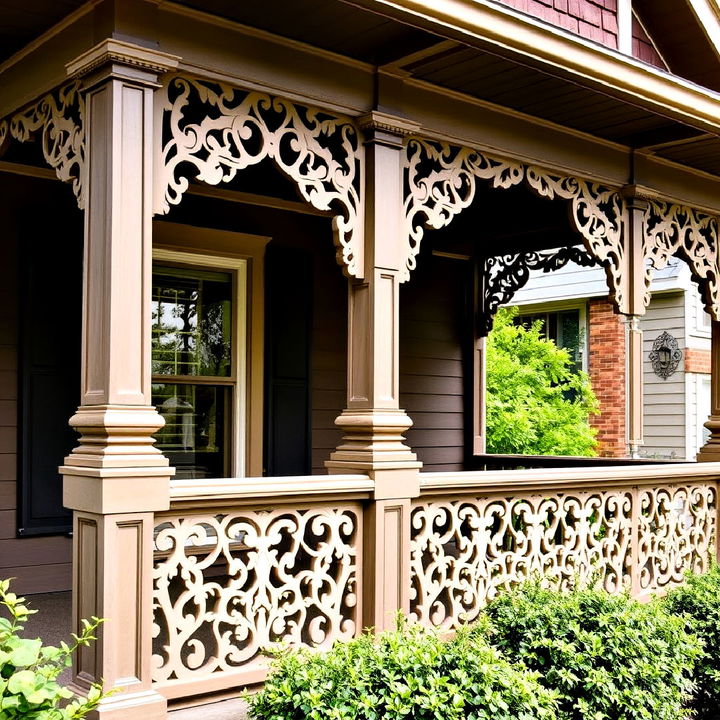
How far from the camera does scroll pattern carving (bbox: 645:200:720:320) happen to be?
734 centimetres

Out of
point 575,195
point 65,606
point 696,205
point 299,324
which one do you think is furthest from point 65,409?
point 696,205

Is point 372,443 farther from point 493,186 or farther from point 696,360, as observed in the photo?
point 696,360

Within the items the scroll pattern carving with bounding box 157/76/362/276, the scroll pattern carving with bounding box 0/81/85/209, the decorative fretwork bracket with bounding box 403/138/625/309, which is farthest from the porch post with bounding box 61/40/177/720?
the decorative fretwork bracket with bounding box 403/138/625/309

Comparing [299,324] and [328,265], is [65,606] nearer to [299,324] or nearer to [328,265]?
[299,324]

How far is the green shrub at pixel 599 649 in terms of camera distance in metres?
4.66

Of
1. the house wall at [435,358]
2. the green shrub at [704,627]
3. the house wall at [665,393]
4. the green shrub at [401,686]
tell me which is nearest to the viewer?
the green shrub at [401,686]

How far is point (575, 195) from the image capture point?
22.1 ft

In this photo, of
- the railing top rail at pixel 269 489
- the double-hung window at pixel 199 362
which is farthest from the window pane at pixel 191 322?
the railing top rail at pixel 269 489

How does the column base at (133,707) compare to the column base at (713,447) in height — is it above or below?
below

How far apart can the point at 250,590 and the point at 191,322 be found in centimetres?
313

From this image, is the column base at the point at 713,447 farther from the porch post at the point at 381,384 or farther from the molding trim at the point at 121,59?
the molding trim at the point at 121,59

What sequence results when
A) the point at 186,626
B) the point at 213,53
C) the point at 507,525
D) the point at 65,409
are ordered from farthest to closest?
the point at 65,409, the point at 507,525, the point at 213,53, the point at 186,626

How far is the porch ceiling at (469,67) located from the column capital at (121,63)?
44 centimetres

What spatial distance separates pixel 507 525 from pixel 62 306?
130 inches
